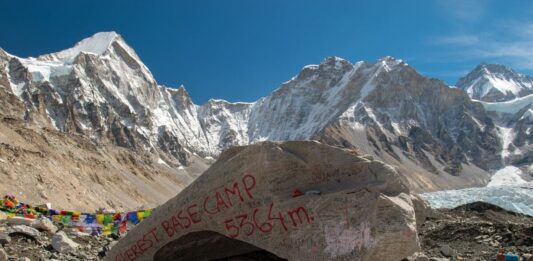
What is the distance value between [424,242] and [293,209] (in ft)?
38.2

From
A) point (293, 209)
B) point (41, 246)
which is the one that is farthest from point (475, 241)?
point (41, 246)

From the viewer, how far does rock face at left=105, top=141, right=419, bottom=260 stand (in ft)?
29.0

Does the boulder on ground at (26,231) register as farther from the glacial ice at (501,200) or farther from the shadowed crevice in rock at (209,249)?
the glacial ice at (501,200)

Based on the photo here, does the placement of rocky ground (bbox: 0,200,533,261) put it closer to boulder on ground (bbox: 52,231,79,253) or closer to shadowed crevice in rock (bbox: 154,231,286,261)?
boulder on ground (bbox: 52,231,79,253)

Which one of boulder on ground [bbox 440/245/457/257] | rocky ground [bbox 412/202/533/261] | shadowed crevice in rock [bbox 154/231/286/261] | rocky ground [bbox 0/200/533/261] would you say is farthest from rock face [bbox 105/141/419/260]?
boulder on ground [bbox 440/245/457/257]

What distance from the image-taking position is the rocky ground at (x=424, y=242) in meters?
13.3

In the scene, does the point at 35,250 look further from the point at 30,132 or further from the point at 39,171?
the point at 30,132

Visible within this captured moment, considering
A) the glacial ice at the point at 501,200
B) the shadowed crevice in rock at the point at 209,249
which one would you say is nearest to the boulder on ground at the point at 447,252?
the shadowed crevice in rock at the point at 209,249

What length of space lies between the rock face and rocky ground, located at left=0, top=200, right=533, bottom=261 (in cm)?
269

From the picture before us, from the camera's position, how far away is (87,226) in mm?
29141

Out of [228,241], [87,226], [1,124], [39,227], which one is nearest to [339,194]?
[228,241]

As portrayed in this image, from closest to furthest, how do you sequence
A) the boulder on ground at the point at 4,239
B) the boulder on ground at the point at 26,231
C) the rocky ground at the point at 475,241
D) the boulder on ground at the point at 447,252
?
the boulder on ground at the point at 4,239, the boulder on ground at the point at 26,231, the rocky ground at the point at 475,241, the boulder on ground at the point at 447,252

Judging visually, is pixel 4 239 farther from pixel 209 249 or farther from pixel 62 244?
pixel 209 249

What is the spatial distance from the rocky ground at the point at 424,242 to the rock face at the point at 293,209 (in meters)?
2.69
